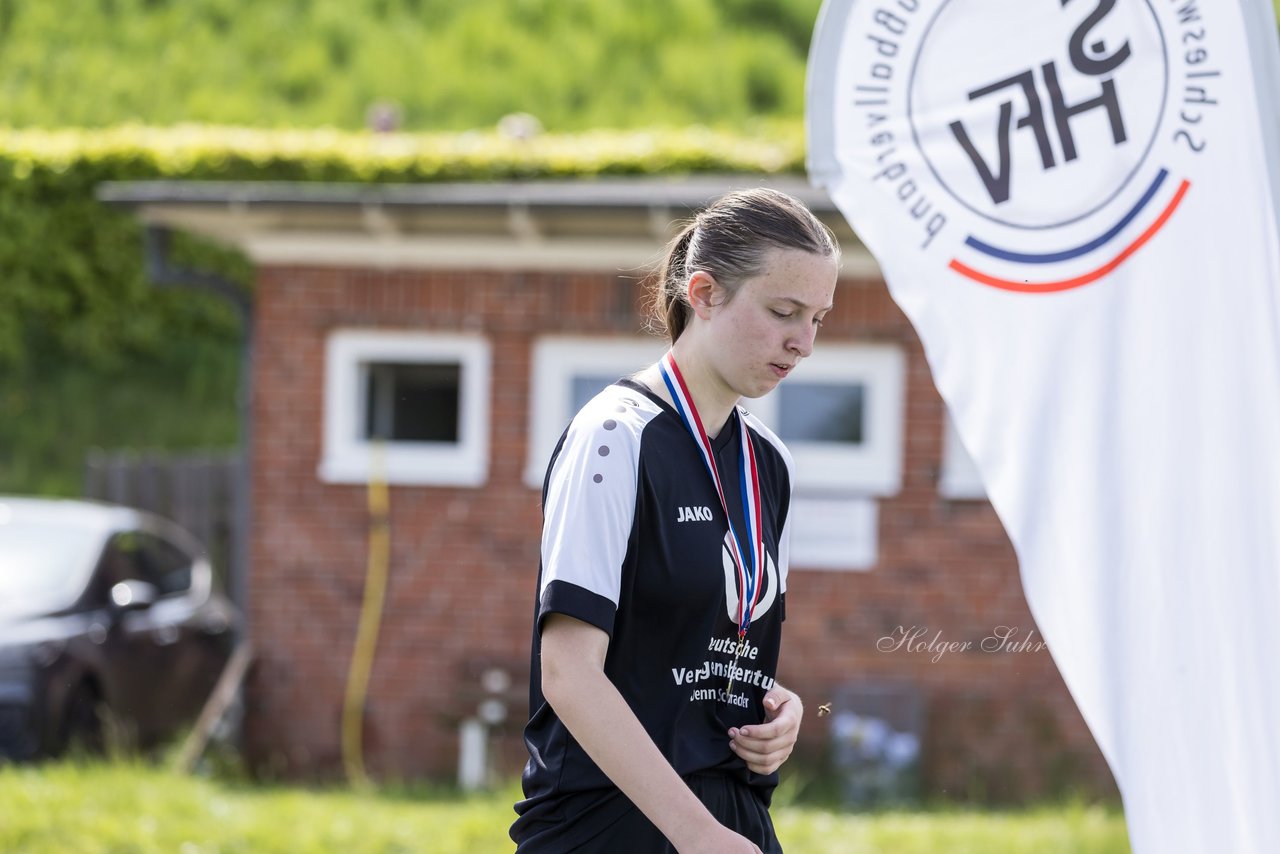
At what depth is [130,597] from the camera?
31.6 feet

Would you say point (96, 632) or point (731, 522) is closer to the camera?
point (731, 522)

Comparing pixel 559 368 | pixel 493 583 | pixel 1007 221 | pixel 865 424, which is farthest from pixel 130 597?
pixel 1007 221

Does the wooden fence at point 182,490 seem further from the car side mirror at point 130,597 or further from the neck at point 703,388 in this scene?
the neck at point 703,388

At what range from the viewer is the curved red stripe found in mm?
2873

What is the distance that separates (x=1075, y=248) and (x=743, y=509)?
84 cm

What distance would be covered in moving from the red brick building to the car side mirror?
0.70 metres

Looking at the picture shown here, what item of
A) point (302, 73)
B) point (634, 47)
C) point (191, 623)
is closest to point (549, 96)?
point (634, 47)

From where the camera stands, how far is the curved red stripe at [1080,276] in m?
2.87

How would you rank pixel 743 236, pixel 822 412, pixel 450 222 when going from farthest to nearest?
pixel 822 412 < pixel 450 222 < pixel 743 236

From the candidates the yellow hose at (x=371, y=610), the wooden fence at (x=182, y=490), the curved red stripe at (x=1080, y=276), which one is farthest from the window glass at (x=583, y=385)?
the curved red stripe at (x=1080, y=276)

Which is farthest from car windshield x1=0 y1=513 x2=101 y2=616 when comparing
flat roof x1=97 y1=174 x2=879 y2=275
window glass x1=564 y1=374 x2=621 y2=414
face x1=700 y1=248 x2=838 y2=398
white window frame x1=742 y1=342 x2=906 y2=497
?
face x1=700 y1=248 x2=838 y2=398

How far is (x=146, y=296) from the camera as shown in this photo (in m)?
17.5

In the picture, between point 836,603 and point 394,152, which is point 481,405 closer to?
point 836,603

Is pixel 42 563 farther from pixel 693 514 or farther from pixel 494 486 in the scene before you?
pixel 693 514
